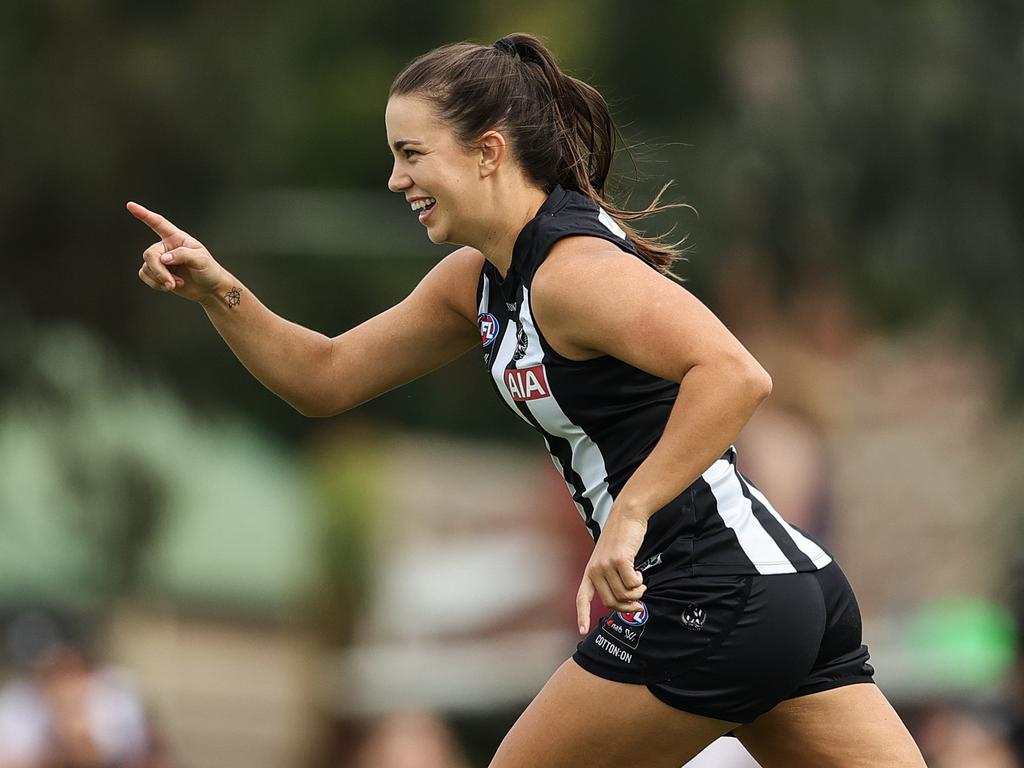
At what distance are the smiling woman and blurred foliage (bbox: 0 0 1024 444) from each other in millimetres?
4758

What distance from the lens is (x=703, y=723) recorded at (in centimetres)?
336

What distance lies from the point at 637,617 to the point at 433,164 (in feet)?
3.19

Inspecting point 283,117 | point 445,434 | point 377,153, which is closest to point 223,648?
point 445,434

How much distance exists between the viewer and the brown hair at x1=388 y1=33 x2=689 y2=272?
11.5 ft

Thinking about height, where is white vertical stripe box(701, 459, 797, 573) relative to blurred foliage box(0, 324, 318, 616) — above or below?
above

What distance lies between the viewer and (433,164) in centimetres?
350

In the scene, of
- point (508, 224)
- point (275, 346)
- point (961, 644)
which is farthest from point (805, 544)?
point (961, 644)

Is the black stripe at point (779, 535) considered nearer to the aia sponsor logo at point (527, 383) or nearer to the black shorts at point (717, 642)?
the black shorts at point (717, 642)

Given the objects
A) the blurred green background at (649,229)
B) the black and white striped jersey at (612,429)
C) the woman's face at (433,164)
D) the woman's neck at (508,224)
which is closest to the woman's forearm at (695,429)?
the black and white striped jersey at (612,429)

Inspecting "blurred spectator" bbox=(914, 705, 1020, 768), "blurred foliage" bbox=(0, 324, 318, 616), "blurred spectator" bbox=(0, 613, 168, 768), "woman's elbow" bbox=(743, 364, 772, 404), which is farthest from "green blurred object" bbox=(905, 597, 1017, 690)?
"woman's elbow" bbox=(743, 364, 772, 404)

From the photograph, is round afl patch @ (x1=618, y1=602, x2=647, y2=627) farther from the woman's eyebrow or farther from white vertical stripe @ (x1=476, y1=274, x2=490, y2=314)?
the woman's eyebrow

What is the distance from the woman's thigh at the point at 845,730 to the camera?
3416 millimetres

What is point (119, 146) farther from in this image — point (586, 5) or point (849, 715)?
point (849, 715)

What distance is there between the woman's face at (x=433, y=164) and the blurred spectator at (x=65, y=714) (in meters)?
5.35
